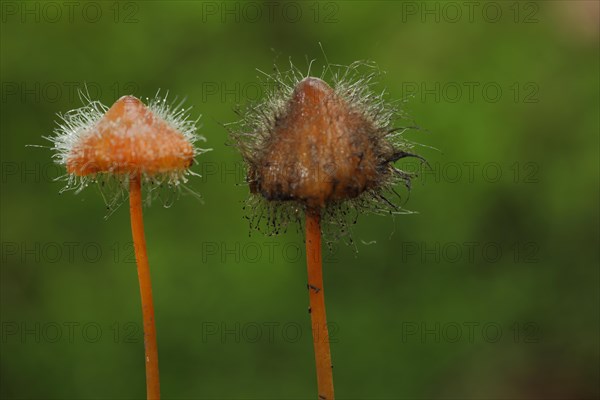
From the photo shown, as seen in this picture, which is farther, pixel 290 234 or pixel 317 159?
pixel 290 234

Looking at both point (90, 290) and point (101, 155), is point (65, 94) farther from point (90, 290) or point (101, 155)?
point (101, 155)

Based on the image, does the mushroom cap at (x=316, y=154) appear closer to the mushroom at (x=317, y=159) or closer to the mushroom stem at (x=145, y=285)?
the mushroom at (x=317, y=159)

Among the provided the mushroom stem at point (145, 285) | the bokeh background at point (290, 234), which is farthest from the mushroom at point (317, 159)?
the bokeh background at point (290, 234)

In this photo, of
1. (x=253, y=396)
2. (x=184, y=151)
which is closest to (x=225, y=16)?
(x=253, y=396)

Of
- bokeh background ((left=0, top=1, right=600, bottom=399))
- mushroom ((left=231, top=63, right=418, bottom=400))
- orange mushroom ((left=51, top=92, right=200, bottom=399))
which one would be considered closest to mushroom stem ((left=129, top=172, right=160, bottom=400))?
orange mushroom ((left=51, top=92, right=200, bottom=399))

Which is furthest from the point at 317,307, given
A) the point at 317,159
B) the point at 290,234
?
the point at 290,234

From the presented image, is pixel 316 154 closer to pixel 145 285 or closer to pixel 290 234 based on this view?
pixel 145 285

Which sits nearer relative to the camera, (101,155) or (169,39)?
(101,155)
